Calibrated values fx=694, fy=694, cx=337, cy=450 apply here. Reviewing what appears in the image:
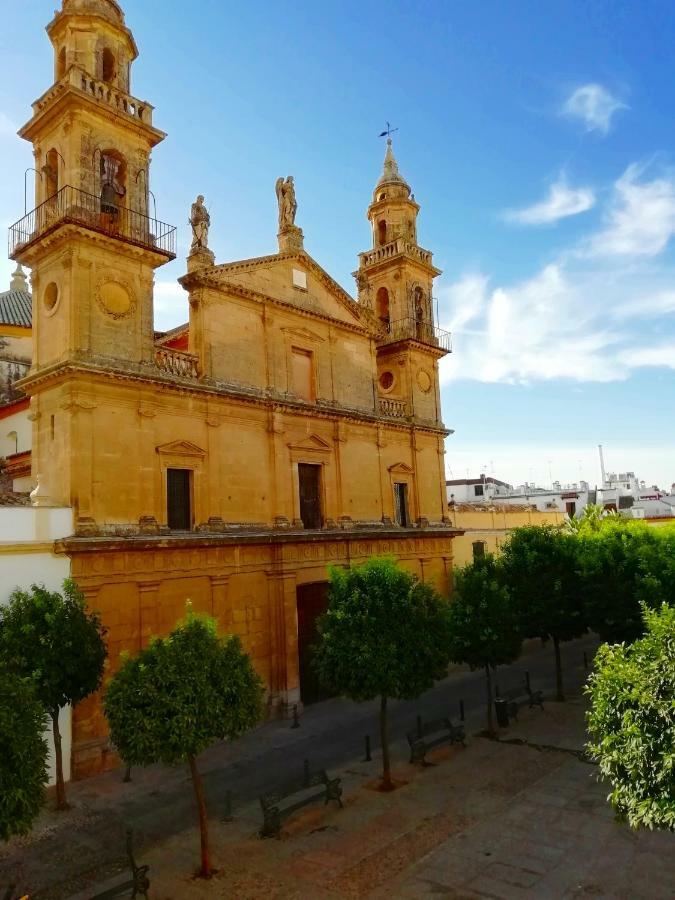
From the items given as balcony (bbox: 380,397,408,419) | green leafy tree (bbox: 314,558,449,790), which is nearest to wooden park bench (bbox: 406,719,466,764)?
green leafy tree (bbox: 314,558,449,790)

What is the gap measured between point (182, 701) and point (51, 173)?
56.4 feet

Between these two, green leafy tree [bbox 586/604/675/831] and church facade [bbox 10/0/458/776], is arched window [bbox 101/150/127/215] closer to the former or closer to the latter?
church facade [bbox 10/0/458/776]

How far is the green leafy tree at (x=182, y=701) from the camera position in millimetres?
11914

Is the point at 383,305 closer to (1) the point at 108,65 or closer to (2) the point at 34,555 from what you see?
(1) the point at 108,65

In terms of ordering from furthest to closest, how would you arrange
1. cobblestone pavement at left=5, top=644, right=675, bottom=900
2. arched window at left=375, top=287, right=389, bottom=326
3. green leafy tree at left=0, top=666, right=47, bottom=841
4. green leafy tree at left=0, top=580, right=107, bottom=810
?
arched window at left=375, top=287, right=389, bottom=326, green leafy tree at left=0, top=580, right=107, bottom=810, cobblestone pavement at left=5, top=644, right=675, bottom=900, green leafy tree at left=0, top=666, right=47, bottom=841

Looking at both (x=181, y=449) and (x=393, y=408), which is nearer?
(x=181, y=449)

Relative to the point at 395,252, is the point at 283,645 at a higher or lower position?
lower

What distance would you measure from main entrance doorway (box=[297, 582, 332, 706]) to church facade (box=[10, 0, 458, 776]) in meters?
0.08

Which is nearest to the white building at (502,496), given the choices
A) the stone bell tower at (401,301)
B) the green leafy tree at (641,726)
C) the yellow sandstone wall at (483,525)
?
the yellow sandstone wall at (483,525)

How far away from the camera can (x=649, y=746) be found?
9125 mm

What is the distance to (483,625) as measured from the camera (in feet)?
65.3

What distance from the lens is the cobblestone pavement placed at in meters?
11.7

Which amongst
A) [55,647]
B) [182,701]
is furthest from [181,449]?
[182,701]

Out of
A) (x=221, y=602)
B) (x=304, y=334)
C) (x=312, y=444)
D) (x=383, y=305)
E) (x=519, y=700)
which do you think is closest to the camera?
(x=221, y=602)
